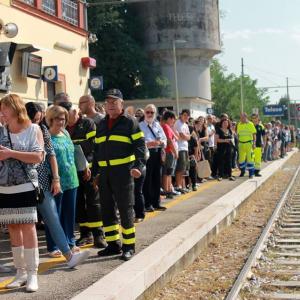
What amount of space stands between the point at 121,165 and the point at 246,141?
1103 centimetres

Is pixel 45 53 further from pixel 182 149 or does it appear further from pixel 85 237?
pixel 85 237

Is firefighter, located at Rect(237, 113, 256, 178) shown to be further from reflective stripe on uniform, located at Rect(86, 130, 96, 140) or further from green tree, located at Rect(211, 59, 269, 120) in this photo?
green tree, located at Rect(211, 59, 269, 120)

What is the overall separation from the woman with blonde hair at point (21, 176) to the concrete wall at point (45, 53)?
1071 centimetres

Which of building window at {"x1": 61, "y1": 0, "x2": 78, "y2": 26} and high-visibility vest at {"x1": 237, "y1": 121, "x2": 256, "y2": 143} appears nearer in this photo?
high-visibility vest at {"x1": 237, "y1": 121, "x2": 256, "y2": 143}

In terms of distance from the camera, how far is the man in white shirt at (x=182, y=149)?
13398 millimetres

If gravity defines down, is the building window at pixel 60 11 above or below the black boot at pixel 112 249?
above

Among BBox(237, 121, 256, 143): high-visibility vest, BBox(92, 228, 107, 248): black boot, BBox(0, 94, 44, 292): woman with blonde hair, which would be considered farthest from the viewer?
BBox(237, 121, 256, 143): high-visibility vest

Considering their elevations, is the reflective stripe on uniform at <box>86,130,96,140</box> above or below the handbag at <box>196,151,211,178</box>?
above

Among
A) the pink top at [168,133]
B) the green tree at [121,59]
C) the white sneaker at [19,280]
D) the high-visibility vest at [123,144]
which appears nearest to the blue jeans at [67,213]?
the high-visibility vest at [123,144]

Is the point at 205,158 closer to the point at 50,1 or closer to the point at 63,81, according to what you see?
the point at 63,81

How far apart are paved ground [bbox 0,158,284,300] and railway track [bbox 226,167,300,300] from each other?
1271 millimetres

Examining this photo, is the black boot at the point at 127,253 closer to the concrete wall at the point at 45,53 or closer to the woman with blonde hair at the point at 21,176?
the woman with blonde hair at the point at 21,176

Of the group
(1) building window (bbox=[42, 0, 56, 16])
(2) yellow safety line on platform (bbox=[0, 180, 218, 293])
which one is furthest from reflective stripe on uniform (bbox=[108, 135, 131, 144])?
(1) building window (bbox=[42, 0, 56, 16])

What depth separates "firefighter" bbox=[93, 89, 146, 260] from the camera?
702 centimetres
